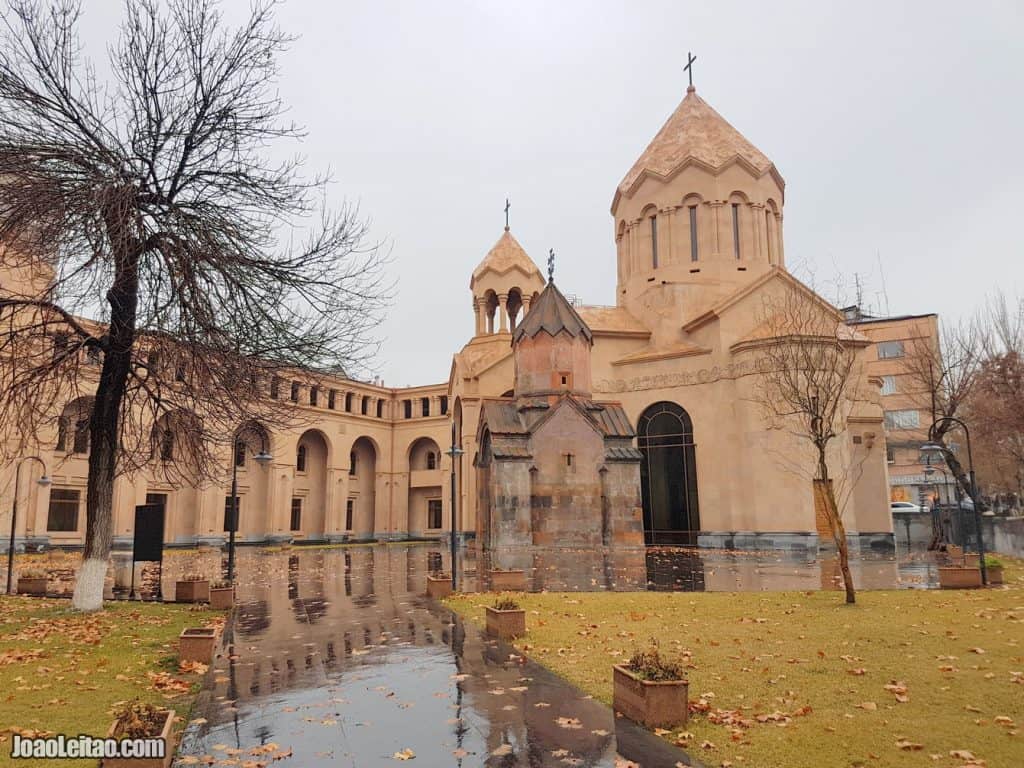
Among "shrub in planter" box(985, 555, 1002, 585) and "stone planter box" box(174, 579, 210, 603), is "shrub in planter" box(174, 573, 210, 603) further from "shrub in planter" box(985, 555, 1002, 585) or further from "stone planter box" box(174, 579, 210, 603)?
"shrub in planter" box(985, 555, 1002, 585)

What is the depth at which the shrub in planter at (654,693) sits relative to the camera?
569cm

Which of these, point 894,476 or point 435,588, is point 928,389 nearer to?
point 435,588

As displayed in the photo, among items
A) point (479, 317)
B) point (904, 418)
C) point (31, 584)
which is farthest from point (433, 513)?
point (31, 584)

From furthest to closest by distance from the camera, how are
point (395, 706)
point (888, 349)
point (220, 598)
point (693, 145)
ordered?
point (888, 349), point (693, 145), point (220, 598), point (395, 706)

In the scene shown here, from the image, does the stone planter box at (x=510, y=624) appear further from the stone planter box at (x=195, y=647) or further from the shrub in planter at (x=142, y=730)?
the shrub in planter at (x=142, y=730)

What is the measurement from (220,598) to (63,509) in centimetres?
2857

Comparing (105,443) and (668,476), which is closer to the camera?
(105,443)

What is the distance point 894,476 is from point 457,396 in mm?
41860

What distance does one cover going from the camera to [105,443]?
39.5 feet

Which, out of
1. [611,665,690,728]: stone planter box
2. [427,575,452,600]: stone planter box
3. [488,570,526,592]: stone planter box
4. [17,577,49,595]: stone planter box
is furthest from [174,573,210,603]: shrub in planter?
[611,665,690,728]: stone planter box

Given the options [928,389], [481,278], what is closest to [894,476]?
[928,389]

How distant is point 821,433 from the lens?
1327cm

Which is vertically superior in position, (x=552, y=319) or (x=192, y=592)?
(x=552, y=319)

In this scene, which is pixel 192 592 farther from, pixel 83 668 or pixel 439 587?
pixel 83 668
